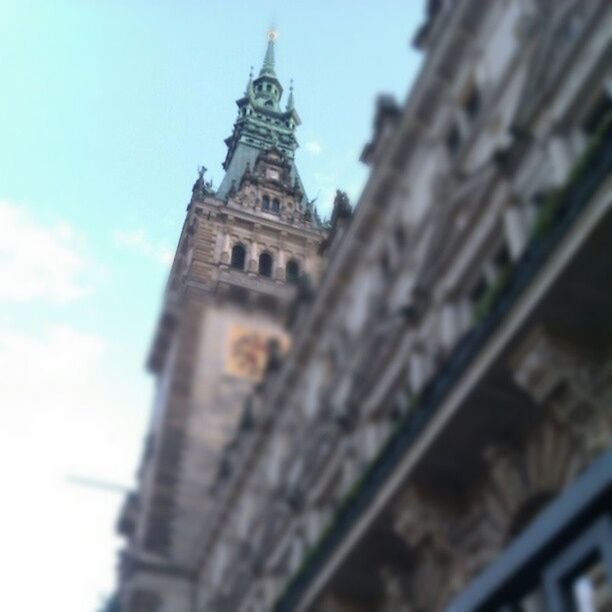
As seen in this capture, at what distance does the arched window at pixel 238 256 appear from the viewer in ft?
156

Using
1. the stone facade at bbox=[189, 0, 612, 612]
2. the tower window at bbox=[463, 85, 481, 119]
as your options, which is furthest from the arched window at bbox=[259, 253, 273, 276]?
the tower window at bbox=[463, 85, 481, 119]

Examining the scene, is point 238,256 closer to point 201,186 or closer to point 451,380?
point 201,186

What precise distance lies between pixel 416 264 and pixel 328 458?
14.5 feet

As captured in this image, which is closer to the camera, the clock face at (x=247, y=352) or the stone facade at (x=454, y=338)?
the stone facade at (x=454, y=338)

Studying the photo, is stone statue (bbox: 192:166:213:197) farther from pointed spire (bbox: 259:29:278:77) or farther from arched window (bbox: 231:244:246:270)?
pointed spire (bbox: 259:29:278:77)

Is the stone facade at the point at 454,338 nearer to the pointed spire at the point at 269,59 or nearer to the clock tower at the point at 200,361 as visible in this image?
the clock tower at the point at 200,361

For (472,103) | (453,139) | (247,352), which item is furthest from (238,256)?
(472,103)

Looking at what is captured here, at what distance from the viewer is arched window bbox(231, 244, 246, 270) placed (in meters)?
47.7

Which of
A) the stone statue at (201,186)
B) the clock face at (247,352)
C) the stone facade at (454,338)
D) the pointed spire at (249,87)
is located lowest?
the stone facade at (454,338)

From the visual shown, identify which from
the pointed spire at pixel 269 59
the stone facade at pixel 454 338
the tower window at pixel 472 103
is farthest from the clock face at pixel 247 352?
the pointed spire at pixel 269 59

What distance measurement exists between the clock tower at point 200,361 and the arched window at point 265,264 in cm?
6

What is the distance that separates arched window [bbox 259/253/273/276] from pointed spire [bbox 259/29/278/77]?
39.5m

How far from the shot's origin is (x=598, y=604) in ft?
31.8

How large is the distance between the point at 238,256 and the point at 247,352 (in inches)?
599
